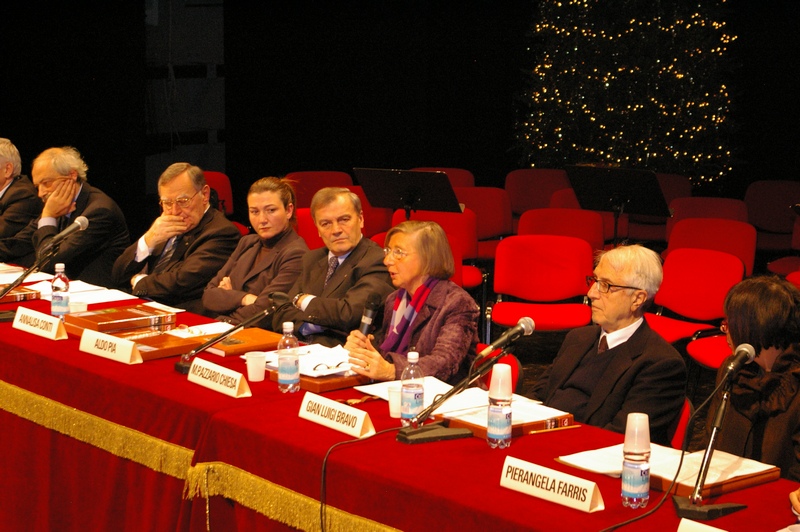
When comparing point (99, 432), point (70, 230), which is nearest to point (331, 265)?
point (70, 230)

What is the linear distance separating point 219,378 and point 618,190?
438cm

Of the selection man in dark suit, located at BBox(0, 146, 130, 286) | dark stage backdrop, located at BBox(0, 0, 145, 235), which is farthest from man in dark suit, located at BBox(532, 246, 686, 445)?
dark stage backdrop, located at BBox(0, 0, 145, 235)

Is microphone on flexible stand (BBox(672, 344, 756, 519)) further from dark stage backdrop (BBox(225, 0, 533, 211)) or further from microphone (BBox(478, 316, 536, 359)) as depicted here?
dark stage backdrop (BBox(225, 0, 533, 211))

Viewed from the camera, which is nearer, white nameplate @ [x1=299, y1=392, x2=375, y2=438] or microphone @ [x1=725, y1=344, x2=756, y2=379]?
microphone @ [x1=725, y1=344, x2=756, y2=379]

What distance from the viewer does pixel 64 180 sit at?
219 inches

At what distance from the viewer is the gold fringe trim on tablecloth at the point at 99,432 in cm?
279

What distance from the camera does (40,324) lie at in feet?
12.0

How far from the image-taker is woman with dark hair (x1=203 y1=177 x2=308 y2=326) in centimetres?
458

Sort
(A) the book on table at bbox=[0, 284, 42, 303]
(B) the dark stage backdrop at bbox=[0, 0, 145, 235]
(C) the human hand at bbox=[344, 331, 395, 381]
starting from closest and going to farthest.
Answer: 1. (C) the human hand at bbox=[344, 331, 395, 381]
2. (A) the book on table at bbox=[0, 284, 42, 303]
3. (B) the dark stage backdrop at bbox=[0, 0, 145, 235]

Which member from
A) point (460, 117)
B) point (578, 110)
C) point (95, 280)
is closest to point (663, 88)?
point (578, 110)

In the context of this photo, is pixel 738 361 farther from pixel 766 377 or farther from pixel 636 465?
pixel 766 377

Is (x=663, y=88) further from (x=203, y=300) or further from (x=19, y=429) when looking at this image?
(x=19, y=429)

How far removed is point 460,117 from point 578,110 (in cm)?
197

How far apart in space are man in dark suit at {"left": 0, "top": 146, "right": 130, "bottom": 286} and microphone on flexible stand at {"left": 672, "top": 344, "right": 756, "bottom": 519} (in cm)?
425
